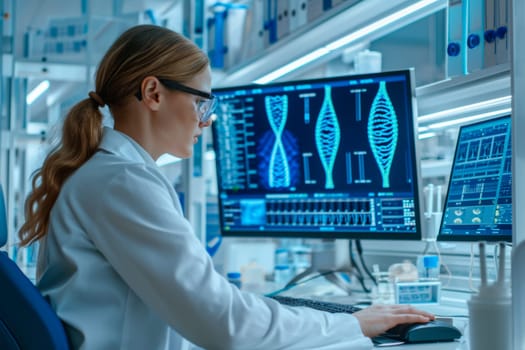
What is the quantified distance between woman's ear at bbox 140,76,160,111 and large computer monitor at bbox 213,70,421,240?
76cm

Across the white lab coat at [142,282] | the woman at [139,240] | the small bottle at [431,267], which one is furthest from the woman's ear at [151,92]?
the small bottle at [431,267]

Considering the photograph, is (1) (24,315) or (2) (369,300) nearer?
(1) (24,315)

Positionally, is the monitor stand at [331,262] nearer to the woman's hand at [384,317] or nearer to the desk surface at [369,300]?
the desk surface at [369,300]

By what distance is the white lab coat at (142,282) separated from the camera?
1.00 meters

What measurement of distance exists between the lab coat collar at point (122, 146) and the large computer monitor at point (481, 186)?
732 millimetres

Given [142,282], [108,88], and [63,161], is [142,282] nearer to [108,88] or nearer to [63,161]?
[63,161]

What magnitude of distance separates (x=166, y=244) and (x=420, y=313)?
1.74 ft

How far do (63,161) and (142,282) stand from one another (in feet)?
0.95

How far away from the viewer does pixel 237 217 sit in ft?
7.02

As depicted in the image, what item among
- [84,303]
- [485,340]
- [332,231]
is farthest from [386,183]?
[84,303]

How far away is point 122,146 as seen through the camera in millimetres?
1190

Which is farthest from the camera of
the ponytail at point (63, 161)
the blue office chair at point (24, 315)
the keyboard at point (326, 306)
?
the keyboard at point (326, 306)

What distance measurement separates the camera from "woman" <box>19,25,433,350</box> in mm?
1005

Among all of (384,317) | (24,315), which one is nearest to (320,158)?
(384,317)
